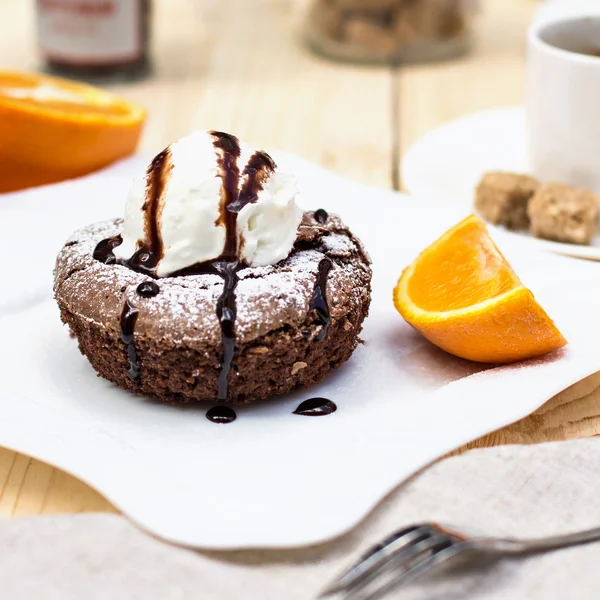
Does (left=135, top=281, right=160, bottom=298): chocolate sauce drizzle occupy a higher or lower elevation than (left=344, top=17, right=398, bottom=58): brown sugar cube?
higher

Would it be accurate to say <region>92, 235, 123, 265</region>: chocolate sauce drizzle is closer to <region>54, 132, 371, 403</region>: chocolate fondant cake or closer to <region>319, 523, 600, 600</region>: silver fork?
<region>54, 132, 371, 403</region>: chocolate fondant cake

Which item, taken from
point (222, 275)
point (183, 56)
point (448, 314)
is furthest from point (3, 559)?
point (183, 56)

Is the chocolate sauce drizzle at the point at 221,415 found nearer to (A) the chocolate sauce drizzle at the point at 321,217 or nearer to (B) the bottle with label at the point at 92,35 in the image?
(A) the chocolate sauce drizzle at the point at 321,217

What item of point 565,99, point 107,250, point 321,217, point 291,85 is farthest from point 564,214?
point 291,85

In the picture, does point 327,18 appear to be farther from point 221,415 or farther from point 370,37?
point 221,415

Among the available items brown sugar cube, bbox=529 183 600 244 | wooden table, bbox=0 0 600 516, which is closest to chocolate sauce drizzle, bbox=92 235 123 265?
brown sugar cube, bbox=529 183 600 244

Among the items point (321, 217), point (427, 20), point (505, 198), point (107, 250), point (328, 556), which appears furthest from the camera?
point (427, 20)
